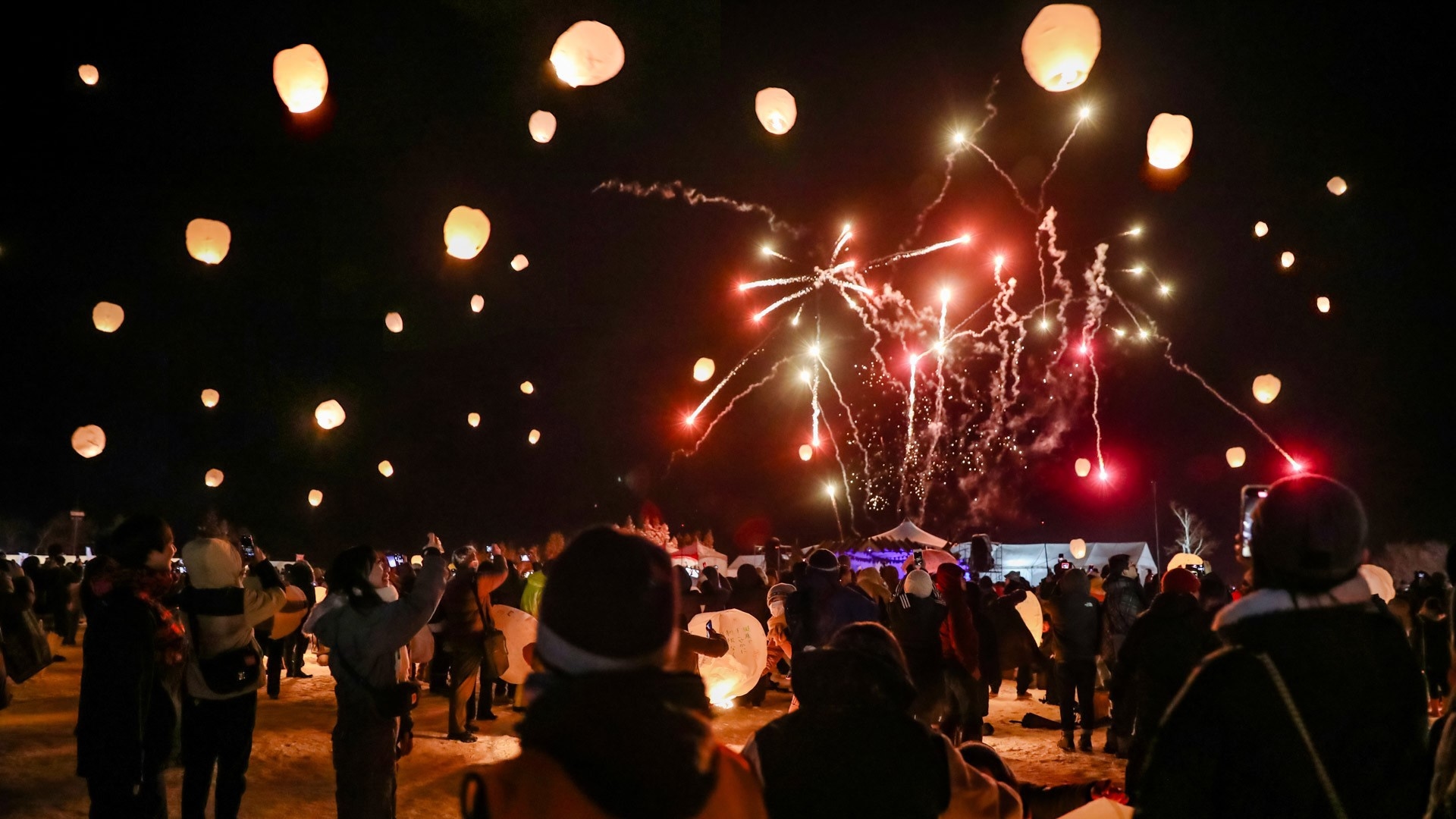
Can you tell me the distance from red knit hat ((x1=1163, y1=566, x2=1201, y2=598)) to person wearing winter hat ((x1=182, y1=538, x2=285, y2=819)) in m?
5.39

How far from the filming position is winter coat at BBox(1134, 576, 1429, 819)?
1.96m

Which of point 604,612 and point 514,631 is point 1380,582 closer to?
point 514,631

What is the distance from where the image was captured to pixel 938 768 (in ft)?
7.75

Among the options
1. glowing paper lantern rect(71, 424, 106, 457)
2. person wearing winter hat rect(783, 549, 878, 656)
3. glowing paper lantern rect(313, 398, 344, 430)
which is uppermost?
glowing paper lantern rect(313, 398, 344, 430)

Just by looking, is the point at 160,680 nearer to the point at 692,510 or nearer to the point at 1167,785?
the point at 1167,785


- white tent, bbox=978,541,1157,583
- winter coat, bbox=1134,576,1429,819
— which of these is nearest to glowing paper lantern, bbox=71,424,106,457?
winter coat, bbox=1134,576,1429,819

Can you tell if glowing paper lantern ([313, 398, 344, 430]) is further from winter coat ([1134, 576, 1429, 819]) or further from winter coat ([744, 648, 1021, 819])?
winter coat ([1134, 576, 1429, 819])

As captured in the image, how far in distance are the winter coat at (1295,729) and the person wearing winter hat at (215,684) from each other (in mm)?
4374

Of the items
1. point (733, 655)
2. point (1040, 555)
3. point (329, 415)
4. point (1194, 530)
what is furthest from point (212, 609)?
point (1194, 530)

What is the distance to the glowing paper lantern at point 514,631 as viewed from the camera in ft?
30.2

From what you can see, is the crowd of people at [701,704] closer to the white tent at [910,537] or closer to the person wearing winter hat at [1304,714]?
the person wearing winter hat at [1304,714]

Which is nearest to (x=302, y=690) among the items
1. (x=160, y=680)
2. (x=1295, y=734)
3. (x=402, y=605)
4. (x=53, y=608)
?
(x=53, y=608)

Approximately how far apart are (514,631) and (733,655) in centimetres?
213

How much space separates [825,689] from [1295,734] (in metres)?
1.01
